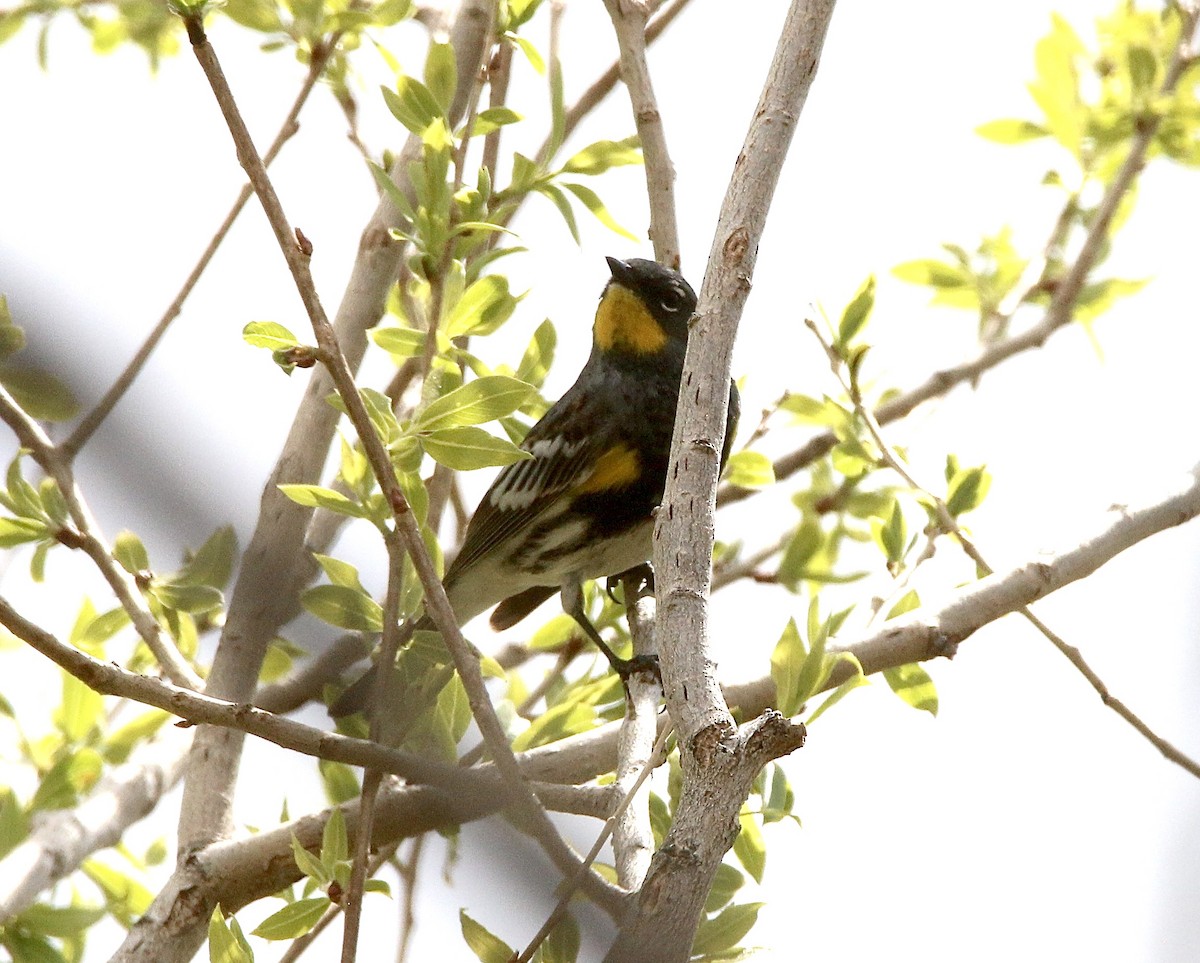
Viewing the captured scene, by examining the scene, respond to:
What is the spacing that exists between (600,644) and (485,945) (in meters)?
1.51

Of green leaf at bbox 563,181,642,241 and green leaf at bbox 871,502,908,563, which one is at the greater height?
green leaf at bbox 563,181,642,241

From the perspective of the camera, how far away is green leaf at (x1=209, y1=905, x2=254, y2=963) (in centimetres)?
238

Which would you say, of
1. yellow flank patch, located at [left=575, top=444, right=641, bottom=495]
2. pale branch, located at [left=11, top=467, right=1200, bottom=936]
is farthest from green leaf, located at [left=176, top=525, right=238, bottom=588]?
yellow flank patch, located at [left=575, top=444, right=641, bottom=495]

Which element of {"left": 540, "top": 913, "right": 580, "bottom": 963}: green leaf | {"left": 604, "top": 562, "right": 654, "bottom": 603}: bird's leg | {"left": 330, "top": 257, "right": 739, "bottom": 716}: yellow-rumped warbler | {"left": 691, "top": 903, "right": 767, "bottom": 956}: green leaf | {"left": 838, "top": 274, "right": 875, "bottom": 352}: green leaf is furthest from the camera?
{"left": 330, "top": 257, "right": 739, "bottom": 716}: yellow-rumped warbler

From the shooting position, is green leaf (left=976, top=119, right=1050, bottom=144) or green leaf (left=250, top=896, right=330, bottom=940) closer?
green leaf (left=250, top=896, right=330, bottom=940)

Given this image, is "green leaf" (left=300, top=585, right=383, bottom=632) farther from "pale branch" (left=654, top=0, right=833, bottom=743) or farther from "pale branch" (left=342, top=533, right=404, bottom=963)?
"pale branch" (left=654, top=0, right=833, bottom=743)

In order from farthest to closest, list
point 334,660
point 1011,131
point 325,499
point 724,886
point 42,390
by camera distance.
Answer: point 1011,131 → point 724,886 → point 325,499 → point 334,660 → point 42,390

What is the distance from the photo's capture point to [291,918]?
259 centimetres

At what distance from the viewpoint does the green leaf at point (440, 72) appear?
3.11 metres

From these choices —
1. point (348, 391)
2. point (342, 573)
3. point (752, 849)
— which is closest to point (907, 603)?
point (752, 849)

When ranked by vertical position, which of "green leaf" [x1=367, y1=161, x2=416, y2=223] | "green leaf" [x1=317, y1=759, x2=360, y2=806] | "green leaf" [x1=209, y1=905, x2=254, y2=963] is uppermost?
"green leaf" [x1=367, y1=161, x2=416, y2=223]

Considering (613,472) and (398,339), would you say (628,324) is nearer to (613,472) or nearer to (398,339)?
(613,472)

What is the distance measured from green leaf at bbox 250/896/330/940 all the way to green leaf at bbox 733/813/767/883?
0.92m

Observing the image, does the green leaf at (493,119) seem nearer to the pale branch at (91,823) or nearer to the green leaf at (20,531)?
the green leaf at (20,531)
